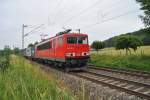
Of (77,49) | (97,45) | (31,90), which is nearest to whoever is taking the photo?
(31,90)

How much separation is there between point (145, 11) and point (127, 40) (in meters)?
23.9

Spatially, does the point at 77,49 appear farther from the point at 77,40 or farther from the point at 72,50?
→ the point at 77,40

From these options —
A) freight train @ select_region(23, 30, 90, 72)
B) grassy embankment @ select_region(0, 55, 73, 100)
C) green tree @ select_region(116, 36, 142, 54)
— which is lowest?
grassy embankment @ select_region(0, 55, 73, 100)

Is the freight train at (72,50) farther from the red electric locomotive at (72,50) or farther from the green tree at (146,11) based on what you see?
the green tree at (146,11)

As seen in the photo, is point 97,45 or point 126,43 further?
point 97,45

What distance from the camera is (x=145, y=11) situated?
21672mm

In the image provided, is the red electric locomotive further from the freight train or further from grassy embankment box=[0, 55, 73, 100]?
grassy embankment box=[0, 55, 73, 100]

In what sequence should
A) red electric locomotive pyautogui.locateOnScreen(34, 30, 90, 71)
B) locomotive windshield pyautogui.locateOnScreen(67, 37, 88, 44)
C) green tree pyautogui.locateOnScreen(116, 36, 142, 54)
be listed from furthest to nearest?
green tree pyautogui.locateOnScreen(116, 36, 142, 54) → locomotive windshield pyautogui.locateOnScreen(67, 37, 88, 44) → red electric locomotive pyautogui.locateOnScreen(34, 30, 90, 71)

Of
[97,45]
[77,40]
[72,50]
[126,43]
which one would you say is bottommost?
[72,50]

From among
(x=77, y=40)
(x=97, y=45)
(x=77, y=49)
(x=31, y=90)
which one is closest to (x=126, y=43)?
(x=97, y=45)

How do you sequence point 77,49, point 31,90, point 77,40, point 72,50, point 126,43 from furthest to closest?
point 126,43 → point 77,40 → point 77,49 → point 72,50 → point 31,90

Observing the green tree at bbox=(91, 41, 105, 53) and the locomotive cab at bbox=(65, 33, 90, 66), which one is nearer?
the locomotive cab at bbox=(65, 33, 90, 66)

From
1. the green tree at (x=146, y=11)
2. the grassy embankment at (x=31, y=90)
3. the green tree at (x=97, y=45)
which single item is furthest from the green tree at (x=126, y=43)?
the grassy embankment at (x=31, y=90)

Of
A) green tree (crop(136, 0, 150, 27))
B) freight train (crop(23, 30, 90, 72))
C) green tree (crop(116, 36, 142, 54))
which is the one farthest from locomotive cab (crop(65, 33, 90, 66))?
green tree (crop(116, 36, 142, 54))
